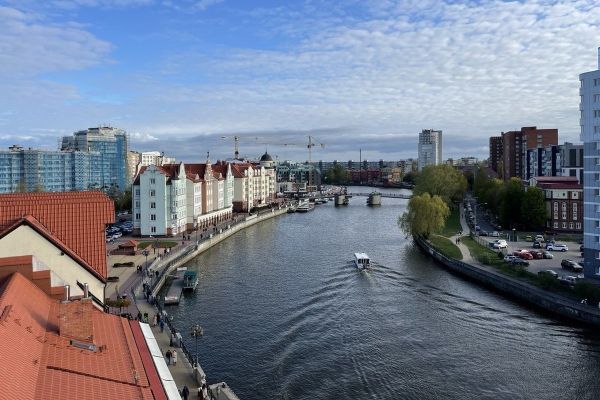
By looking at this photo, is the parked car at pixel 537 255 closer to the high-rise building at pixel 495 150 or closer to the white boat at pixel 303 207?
the white boat at pixel 303 207

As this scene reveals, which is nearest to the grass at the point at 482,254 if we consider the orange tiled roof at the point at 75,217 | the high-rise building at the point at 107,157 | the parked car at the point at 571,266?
the parked car at the point at 571,266

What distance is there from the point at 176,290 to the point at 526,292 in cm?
2127

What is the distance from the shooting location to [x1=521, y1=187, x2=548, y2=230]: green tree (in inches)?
2265

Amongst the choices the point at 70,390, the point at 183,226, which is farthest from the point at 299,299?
the point at 183,226

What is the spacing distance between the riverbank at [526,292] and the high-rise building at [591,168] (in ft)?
13.5

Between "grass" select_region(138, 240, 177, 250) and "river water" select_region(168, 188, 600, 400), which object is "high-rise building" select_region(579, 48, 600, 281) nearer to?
"river water" select_region(168, 188, 600, 400)

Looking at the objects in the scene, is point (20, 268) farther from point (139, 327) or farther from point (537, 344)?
point (537, 344)

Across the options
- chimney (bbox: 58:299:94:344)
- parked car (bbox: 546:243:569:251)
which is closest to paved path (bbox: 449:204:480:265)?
parked car (bbox: 546:243:569:251)

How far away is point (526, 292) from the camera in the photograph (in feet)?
105

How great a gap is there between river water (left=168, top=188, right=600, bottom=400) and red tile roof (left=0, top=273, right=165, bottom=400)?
899cm

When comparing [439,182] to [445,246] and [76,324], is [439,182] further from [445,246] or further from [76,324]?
[76,324]

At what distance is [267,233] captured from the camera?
64.6 m

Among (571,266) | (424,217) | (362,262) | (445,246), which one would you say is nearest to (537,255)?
(571,266)

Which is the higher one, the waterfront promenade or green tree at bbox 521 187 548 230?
green tree at bbox 521 187 548 230
